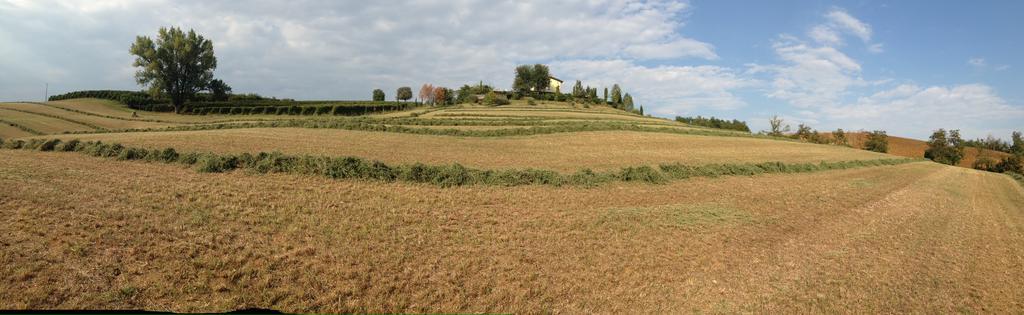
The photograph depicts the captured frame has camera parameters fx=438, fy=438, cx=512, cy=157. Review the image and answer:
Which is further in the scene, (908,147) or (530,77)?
(530,77)

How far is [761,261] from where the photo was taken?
1046cm

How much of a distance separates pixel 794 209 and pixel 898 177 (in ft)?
75.9

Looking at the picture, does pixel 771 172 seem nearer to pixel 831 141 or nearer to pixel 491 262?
pixel 491 262

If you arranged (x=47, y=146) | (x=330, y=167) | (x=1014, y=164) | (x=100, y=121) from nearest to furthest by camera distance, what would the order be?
(x=330, y=167) < (x=47, y=146) < (x=100, y=121) < (x=1014, y=164)

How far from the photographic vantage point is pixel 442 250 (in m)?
9.64

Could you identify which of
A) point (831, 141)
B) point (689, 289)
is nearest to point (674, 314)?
point (689, 289)

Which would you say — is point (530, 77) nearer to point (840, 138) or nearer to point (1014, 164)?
point (840, 138)

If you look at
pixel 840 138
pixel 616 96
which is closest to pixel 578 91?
pixel 616 96

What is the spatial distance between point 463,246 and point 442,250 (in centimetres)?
58

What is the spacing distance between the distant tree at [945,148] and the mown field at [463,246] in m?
72.8

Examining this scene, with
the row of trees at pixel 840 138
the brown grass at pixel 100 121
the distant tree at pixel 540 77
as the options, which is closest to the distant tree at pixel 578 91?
the distant tree at pixel 540 77

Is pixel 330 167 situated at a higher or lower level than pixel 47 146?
lower

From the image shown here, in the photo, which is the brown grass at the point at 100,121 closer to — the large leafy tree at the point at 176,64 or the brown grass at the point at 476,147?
the large leafy tree at the point at 176,64

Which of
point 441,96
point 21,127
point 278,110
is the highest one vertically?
point 441,96
